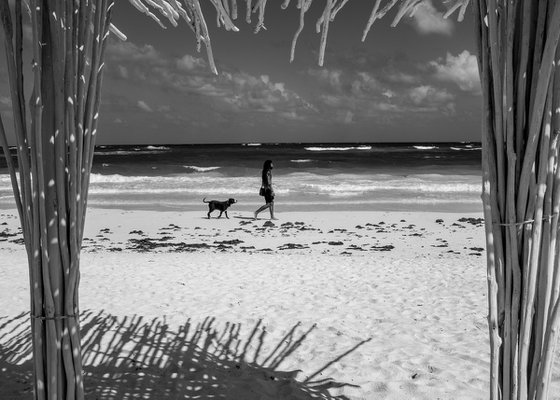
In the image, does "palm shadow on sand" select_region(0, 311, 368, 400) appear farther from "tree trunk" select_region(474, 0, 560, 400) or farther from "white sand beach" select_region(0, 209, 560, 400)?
"tree trunk" select_region(474, 0, 560, 400)

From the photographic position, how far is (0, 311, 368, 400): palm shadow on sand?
278cm

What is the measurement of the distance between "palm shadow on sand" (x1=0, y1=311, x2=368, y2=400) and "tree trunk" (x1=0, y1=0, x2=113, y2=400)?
128 centimetres

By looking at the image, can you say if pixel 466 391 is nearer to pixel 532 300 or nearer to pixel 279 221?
pixel 532 300

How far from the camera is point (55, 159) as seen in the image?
1.45 metres

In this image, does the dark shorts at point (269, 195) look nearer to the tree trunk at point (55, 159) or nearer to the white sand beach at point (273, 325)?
the white sand beach at point (273, 325)

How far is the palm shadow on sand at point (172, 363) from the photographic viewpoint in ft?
9.12

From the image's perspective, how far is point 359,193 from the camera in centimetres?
1856

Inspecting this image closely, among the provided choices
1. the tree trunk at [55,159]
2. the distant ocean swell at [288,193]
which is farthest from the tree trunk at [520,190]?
the distant ocean swell at [288,193]

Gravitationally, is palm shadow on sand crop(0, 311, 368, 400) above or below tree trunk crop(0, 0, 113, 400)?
below

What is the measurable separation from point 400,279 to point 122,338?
3.12 meters

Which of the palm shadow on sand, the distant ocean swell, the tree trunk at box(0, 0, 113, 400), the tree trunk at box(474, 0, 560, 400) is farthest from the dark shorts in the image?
the tree trunk at box(474, 0, 560, 400)

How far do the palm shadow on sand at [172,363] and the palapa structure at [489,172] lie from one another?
1.38 meters

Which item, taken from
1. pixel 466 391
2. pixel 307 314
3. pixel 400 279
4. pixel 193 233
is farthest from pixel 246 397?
pixel 193 233

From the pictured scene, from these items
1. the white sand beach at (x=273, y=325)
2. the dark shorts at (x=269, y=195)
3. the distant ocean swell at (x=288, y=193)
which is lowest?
the distant ocean swell at (x=288, y=193)
